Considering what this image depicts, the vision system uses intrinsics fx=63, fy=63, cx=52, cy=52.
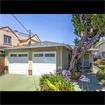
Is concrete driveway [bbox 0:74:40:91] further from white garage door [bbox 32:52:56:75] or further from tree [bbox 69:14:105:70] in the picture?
tree [bbox 69:14:105:70]

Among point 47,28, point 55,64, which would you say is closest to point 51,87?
point 55,64

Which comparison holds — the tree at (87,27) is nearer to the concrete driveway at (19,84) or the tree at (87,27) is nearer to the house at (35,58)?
the house at (35,58)

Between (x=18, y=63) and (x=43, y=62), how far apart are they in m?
2.98

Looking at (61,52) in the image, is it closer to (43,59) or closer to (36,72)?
(43,59)

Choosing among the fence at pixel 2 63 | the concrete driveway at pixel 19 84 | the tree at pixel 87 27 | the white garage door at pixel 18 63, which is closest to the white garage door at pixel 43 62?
the white garage door at pixel 18 63

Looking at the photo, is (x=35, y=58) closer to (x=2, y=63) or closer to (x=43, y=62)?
(x=43, y=62)

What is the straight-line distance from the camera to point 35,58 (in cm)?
641

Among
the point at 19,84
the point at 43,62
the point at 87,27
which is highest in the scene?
the point at 87,27

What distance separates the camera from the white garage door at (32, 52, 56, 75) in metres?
5.88

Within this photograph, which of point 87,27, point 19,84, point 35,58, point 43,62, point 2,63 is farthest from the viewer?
point 2,63

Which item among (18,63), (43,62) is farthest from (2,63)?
(43,62)

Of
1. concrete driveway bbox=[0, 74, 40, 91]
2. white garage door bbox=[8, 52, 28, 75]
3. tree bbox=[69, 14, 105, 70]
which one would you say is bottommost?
concrete driveway bbox=[0, 74, 40, 91]

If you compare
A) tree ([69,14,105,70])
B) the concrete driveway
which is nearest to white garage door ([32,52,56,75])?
the concrete driveway

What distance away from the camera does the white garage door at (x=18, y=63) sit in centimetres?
670
